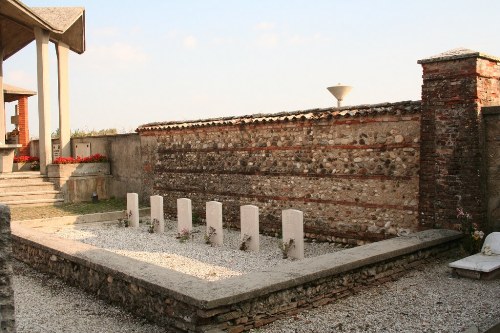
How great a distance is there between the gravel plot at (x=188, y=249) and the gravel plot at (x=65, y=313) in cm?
207

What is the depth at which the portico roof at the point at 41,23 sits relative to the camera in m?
17.1

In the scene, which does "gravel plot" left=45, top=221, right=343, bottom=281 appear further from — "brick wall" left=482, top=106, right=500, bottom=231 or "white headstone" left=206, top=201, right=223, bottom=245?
"brick wall" left=482, top=106, right=500, bottom=231

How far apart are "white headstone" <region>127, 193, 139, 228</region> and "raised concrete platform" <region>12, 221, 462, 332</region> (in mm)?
5380

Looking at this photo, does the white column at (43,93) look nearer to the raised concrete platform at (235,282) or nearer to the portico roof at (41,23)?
the portico roof at (41,23)

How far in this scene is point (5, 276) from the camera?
3.54 meters

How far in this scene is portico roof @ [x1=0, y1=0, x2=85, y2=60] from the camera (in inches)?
674

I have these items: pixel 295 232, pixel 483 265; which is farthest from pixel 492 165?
pixel 295 232

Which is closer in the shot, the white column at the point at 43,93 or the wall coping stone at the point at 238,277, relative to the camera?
the wall coping stone at the point at 238,277

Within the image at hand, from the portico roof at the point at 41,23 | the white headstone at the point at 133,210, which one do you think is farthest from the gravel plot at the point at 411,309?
the portico roof at the point at 41,23

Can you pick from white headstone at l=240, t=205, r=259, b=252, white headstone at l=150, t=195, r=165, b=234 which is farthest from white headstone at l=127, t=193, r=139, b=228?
white headstone at l=240, t=205, r=259, b=252

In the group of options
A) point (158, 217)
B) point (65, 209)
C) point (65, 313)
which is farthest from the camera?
point (65, 209)

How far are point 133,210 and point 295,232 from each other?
613cm

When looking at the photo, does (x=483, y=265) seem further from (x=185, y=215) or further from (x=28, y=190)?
(x=28, y=190)

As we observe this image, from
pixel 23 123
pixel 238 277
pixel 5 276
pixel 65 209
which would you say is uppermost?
pixel 23 123
